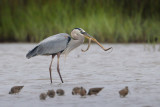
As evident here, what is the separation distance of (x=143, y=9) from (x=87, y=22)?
2089 millimetres

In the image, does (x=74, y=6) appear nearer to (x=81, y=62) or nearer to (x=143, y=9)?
(x=143, y=9)

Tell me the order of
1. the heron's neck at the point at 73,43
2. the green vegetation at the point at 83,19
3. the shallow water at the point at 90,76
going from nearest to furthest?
the shallow water at the point at 90,76 < the heron's neck at the point at 73,43 < the green vegetation at the point at 83,19

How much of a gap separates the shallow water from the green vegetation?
3.43ft

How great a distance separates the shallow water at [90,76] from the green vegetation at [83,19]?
3.43 feet

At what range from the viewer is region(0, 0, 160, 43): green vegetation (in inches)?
583

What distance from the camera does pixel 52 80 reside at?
8.16 m

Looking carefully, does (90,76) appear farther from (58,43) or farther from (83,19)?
(83,19)

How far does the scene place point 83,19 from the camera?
15.0 metres

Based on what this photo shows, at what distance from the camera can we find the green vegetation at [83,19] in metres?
14.8

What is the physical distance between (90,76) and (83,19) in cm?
675

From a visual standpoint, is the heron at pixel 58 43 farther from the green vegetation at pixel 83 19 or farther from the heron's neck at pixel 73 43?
the green vegetation at pixel 83 19

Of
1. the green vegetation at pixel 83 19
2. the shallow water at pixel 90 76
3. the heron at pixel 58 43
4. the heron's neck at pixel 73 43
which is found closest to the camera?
the shallow water at pixel 90 76

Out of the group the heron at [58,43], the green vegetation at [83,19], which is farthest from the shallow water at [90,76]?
the green vegetation at [83,19]

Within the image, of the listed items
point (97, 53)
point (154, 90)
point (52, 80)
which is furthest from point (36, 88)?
point (97, 53)
